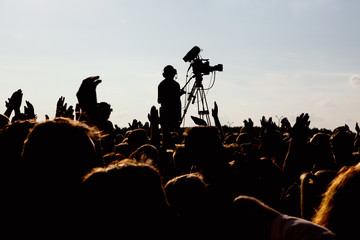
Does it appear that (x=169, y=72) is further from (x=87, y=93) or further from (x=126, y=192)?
(x=126, y=192)

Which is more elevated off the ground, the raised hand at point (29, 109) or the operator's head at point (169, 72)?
the operator's head at point (169, 72)

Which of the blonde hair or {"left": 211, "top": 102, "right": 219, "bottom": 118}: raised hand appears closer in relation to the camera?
the blonde hair

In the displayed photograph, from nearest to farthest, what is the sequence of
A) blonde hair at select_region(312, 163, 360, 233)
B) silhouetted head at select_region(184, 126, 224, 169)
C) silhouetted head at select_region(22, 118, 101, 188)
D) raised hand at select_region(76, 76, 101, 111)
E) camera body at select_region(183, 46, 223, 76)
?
blonde hair at select_region(312, 163, 360, 233) → silhouetted head at select_region(22, 118, 101, 188) → silhouetted head at select_region(184, 126, 224, 169) → raised hand at select_region(76, 76, 101, 111) → camera body at select_region(183, 46, 223, 76)

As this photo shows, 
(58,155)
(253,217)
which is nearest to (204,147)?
(58,155)

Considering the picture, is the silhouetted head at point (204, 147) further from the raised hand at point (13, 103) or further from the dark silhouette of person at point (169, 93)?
the dark silhouette of person at point (169, 93)

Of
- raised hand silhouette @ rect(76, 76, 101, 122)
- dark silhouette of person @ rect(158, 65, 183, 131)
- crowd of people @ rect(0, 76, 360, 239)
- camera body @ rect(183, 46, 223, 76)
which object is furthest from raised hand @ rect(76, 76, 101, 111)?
camera body @ rect(183, 46, 223, 76)

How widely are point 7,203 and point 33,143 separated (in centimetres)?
33

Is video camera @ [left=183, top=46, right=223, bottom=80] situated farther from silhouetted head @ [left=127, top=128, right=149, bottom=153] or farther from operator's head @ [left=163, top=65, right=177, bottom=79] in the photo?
silhouetted head @ [left=127, top=128, right=149, bottom=153]

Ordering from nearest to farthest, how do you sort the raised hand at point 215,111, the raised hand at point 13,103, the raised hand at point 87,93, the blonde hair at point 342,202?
the blonde hair at point 342,202 < the raised hand at point 87,93 < the raised hand at point 13,103 < the raised hand at point 215,111

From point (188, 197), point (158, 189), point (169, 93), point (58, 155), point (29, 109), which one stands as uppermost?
point (169, 93)

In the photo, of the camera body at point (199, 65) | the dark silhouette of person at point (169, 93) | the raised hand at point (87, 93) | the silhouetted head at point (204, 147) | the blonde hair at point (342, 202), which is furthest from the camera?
the camera body at point (199, 65)

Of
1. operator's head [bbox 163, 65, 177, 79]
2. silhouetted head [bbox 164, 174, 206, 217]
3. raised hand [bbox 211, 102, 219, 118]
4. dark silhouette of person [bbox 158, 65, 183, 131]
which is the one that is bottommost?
silhouetted head [bbox 164, 174, 206, 217]

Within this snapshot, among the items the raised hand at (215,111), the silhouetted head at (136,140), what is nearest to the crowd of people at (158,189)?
the silhouetted head at (136,140)

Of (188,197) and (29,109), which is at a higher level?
(29,109)
